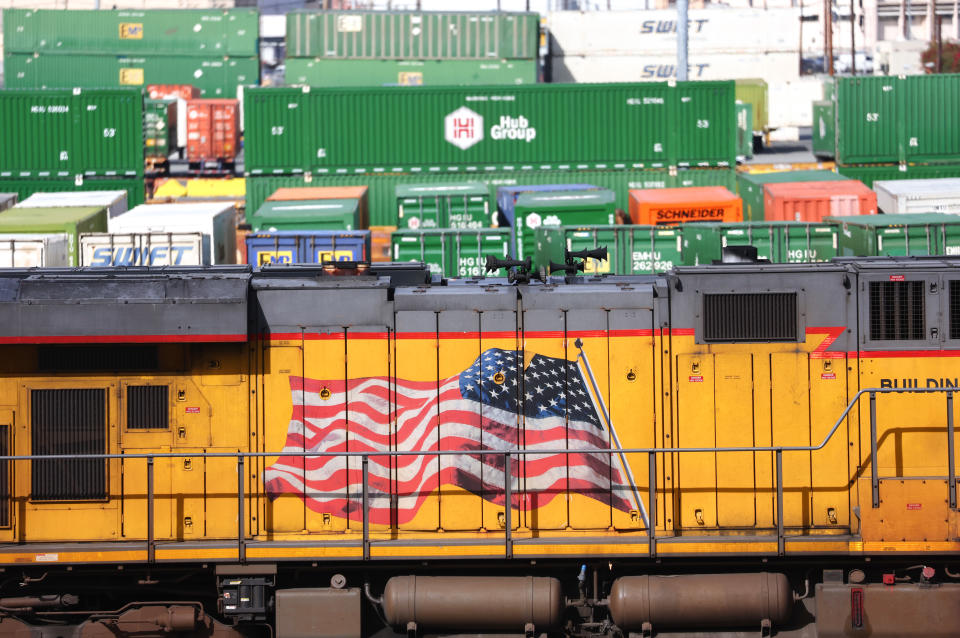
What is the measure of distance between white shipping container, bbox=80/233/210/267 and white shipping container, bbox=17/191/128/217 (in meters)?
5.18

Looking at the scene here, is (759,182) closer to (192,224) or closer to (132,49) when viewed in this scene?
(192,224)

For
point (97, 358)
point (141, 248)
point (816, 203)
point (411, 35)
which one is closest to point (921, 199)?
point (816, 203)

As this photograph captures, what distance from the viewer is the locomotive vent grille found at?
10.8 meters

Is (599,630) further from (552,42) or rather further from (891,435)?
(552,42)

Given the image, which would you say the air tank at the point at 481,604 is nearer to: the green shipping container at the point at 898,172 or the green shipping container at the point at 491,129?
the green shipping container at the point at 491,129

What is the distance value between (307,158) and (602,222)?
11923mm

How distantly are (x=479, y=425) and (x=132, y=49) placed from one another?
63.3 metres

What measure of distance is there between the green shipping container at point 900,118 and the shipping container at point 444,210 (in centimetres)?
1392

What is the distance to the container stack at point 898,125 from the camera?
36500 millimetres

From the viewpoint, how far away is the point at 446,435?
10.9 metres

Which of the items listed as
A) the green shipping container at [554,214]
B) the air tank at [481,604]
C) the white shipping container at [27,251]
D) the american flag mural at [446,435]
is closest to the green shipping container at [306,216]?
the green shipping container at [554,214]

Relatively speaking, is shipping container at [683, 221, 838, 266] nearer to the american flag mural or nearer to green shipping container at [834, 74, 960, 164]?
green shipping container at [834, 74, 960, 164]

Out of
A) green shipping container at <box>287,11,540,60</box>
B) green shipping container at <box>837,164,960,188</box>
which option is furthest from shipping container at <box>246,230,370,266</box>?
green shipping container at <box>287,11,540,60</box>

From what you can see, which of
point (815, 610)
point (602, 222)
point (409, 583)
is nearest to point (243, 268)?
point (409, 583)
